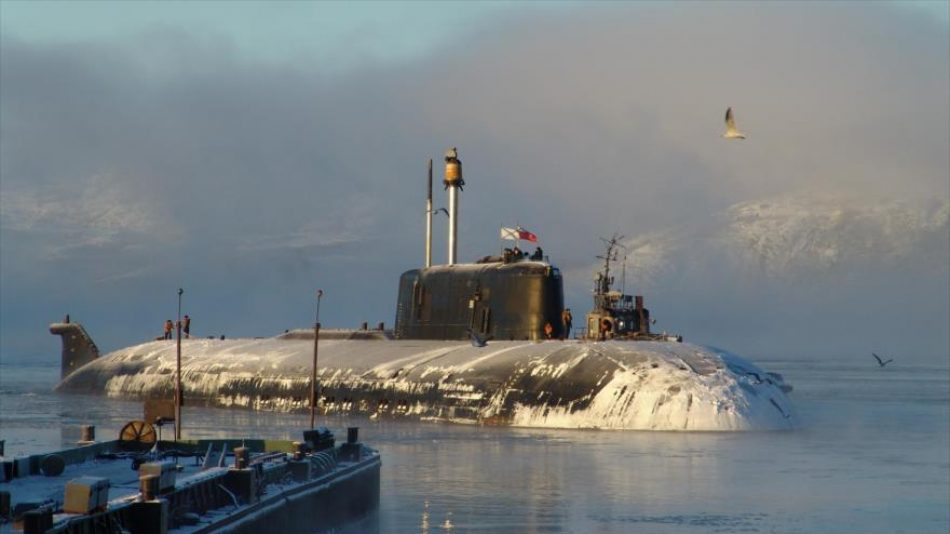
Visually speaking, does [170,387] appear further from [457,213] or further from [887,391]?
[887,391]

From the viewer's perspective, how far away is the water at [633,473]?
73.8ft

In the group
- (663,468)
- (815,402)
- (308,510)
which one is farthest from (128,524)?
(815,402)

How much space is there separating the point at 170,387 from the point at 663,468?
93.1ft

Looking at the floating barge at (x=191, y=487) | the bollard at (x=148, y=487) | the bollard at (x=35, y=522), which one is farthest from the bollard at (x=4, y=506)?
the bollard at (x=35, y=522)

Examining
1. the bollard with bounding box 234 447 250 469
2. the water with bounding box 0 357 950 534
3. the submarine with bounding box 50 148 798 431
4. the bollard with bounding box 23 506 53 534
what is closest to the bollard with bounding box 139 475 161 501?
the bollard with bounding box 23 506 53 534

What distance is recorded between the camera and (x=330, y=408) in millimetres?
45531

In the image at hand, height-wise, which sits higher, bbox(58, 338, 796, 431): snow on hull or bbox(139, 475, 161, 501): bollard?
bbox(58, 338, 796, 431): snow on hull

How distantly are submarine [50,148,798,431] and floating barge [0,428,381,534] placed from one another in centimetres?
1387

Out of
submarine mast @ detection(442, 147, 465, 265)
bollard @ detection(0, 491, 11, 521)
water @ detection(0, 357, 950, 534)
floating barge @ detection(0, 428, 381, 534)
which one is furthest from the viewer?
submarine mast @ detection(442, 147, 465, 265)

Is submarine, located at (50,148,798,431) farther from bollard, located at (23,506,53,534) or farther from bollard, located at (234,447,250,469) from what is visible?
bollard, located at (23,506,53,534)

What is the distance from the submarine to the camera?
3794 centimetres

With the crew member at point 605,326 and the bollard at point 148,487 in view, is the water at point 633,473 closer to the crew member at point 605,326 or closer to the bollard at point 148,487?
the bollard at point 148,487

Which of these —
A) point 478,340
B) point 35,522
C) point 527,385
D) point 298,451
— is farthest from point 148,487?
point 478,340

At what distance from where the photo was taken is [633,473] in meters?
28.3
